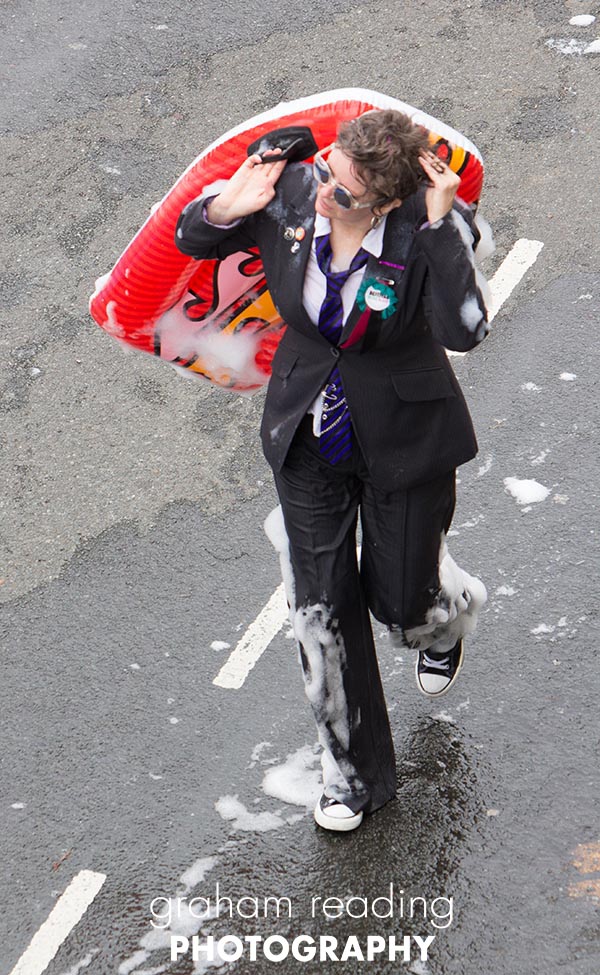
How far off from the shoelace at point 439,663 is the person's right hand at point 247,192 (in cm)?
182

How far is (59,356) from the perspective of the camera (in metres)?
6.66

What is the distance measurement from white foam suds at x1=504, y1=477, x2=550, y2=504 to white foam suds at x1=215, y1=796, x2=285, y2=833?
6.12 feet

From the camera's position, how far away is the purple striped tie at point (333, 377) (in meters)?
3.67

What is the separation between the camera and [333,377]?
12.4ft

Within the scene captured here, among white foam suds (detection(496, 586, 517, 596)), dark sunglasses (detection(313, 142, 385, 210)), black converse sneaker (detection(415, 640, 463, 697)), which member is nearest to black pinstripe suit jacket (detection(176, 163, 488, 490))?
dark sunglasses (detection(313, 142, 385, 210))

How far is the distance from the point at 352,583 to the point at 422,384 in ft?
2.38

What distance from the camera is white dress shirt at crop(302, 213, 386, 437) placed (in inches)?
142

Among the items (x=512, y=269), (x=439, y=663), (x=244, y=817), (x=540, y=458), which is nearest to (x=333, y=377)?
(x=439, y=663)

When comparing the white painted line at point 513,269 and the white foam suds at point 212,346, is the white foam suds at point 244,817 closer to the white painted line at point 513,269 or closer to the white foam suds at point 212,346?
the white foam suds at point 212,346

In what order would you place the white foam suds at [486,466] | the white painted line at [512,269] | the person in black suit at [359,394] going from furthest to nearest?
the white painted line at [512,269] < the white foam suds at [486,466] < the person in black suit at [359,394]

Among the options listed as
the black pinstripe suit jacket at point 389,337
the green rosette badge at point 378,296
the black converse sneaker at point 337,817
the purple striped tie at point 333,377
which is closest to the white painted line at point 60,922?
the black converse sneaker at point 337,817

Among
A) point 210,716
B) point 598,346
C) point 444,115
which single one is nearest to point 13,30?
point 444,115

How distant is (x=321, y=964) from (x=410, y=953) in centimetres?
29

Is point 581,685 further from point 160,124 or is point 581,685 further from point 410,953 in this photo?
point 160,124
